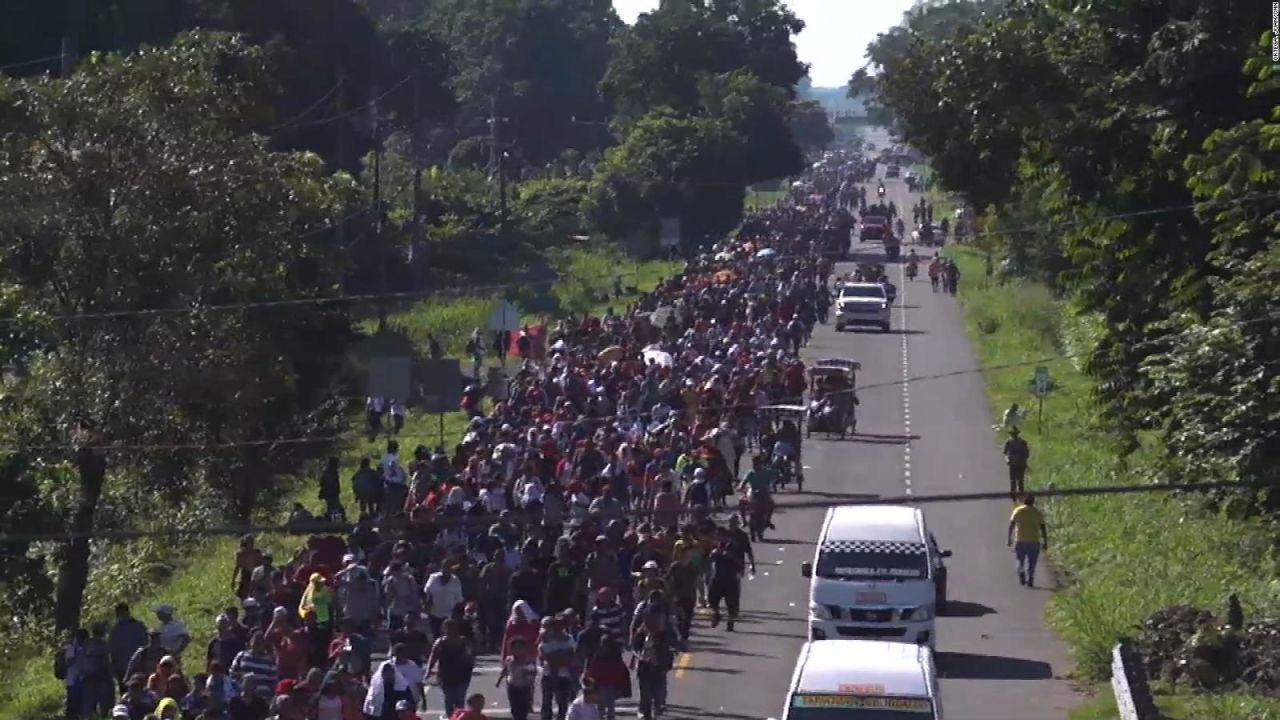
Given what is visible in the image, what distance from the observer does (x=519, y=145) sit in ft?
457

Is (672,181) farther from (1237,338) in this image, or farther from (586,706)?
(586,706)

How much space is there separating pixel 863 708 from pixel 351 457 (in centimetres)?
2896

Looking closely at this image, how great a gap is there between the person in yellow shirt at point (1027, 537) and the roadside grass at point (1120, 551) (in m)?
0.58

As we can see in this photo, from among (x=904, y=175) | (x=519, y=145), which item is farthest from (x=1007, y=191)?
(x=904, y=175)

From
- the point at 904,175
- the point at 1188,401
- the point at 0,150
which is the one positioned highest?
the point at 0,150

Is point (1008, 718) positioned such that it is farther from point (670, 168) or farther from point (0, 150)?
point (670, 168)

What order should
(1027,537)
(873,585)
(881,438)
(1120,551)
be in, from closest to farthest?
(873,585) < (1027,537) < (1120,551) < (881,438)

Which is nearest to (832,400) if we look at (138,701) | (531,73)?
(138,701)

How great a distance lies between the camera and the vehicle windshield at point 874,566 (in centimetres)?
2420

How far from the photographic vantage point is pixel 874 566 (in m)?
24.2

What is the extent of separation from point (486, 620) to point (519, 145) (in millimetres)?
115608

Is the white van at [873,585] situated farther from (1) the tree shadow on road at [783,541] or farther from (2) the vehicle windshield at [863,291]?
(2) the vehicle windshield at [863,291]

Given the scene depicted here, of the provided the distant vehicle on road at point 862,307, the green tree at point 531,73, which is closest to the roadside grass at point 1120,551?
the distant vehicle on road at point 862,307

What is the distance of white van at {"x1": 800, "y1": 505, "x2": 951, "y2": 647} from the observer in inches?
942
